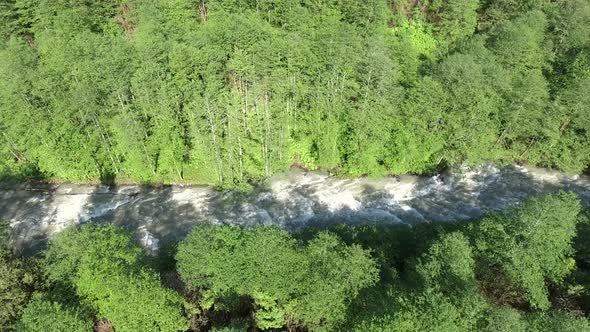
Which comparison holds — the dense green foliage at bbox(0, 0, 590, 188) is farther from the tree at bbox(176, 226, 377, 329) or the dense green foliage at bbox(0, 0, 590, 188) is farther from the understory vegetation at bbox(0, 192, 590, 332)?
the tree at bbox(176, 226, 377, 329)

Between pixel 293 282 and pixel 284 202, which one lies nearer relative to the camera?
pixel 293 282

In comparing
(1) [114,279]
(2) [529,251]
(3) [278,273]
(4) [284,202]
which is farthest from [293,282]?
(4) [284,202]

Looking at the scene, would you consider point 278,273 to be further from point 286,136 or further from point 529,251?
point 286,136

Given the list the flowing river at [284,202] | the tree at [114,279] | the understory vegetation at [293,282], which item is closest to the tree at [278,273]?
the understory vegetation at [293,282]

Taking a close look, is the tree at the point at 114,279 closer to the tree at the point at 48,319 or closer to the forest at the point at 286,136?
the forest at the point at 286,136

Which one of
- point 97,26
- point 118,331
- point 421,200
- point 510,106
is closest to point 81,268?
point 118,331
